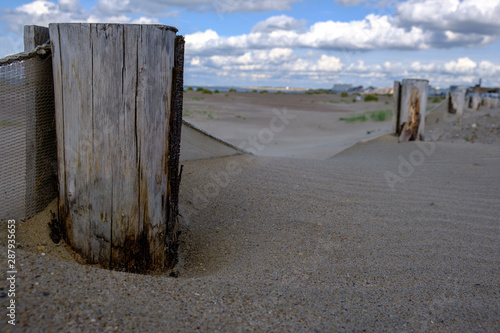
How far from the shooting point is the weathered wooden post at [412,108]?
7.28 meters

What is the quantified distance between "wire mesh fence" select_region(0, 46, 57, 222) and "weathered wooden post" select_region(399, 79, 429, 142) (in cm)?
623

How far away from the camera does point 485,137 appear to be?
835 centimetres

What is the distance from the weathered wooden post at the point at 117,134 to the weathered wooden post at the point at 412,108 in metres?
5.92

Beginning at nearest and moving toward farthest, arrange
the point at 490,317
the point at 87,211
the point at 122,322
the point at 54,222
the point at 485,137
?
1. the point at 122,322
2. the point at 490,317
3. the point at 87,211
4. the point at 54,222
5. the point at 485,137

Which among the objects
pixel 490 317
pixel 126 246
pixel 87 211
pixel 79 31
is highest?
pixel 79 31

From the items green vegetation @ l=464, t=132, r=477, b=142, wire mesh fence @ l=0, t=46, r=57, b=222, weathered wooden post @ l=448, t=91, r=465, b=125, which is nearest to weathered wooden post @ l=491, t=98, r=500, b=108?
weathered wooden post @ l=448, t=91, r=465, b=125

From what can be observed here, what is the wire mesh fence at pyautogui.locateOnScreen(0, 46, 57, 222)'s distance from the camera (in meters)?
2.34

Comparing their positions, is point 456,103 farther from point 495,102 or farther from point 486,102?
point 495,102

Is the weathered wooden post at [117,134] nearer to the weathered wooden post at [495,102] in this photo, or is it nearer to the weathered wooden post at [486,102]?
the weathered wooden post at [486,102]

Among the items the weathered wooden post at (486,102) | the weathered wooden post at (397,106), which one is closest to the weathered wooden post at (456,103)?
the weathered wooden post at (397,106)

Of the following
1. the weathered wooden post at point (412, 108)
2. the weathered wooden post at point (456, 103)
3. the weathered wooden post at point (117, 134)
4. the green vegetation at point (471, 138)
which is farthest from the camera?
the weathered wooden post at point (456, 103)

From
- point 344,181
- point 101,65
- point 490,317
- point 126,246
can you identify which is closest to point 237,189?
point 344,181

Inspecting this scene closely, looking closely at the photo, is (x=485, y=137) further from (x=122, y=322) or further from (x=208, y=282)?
(x=122, y=322)

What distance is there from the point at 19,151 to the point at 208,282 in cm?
135
